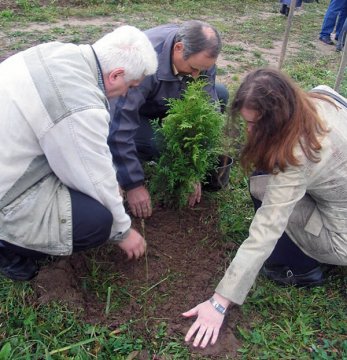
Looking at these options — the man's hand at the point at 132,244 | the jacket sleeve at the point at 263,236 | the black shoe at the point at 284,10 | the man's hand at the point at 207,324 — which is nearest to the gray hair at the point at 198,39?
the jacket sleeve at the point at 263,236

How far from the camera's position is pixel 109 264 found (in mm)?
2766

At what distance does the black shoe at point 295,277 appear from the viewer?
2816 millimetres

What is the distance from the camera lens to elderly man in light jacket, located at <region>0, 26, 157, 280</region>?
1.94 m

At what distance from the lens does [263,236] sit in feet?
7.44

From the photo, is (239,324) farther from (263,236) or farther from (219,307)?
(263,236)

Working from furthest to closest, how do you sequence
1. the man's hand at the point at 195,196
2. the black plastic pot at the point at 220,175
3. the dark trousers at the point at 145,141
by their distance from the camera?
the dark trousers at the point at 145,141 < the black plastic pot at the point at 220,175 < the man's hand at the point at 195,196

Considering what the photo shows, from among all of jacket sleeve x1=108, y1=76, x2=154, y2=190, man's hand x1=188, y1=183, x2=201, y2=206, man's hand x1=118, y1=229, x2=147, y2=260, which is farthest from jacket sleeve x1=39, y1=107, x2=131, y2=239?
man's hand x1=188, y1=183, x2=201, y2=206

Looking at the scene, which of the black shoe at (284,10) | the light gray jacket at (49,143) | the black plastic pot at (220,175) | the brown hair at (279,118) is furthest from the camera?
the black shoe at (284,10)

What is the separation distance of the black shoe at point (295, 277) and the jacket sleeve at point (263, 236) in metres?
0.63

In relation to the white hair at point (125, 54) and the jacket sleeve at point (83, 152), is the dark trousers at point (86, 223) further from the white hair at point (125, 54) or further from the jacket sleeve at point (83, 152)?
the white hair at point (125, 54)

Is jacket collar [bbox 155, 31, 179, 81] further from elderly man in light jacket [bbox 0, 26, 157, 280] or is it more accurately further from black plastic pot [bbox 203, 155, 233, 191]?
elderly man in light jacket [bbox 0, 26, 157, 280]

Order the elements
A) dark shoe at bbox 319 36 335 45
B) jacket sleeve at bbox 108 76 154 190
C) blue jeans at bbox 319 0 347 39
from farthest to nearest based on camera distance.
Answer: dark shoe at bbox 319 36 335 45 < blue jeans at bbox 319 0 347 39 < jacket sleeve at bbox 108 76 154 190

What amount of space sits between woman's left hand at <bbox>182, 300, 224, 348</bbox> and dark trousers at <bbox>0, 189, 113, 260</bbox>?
658mm

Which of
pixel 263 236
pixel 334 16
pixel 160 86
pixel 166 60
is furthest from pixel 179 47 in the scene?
pixel 334 16
